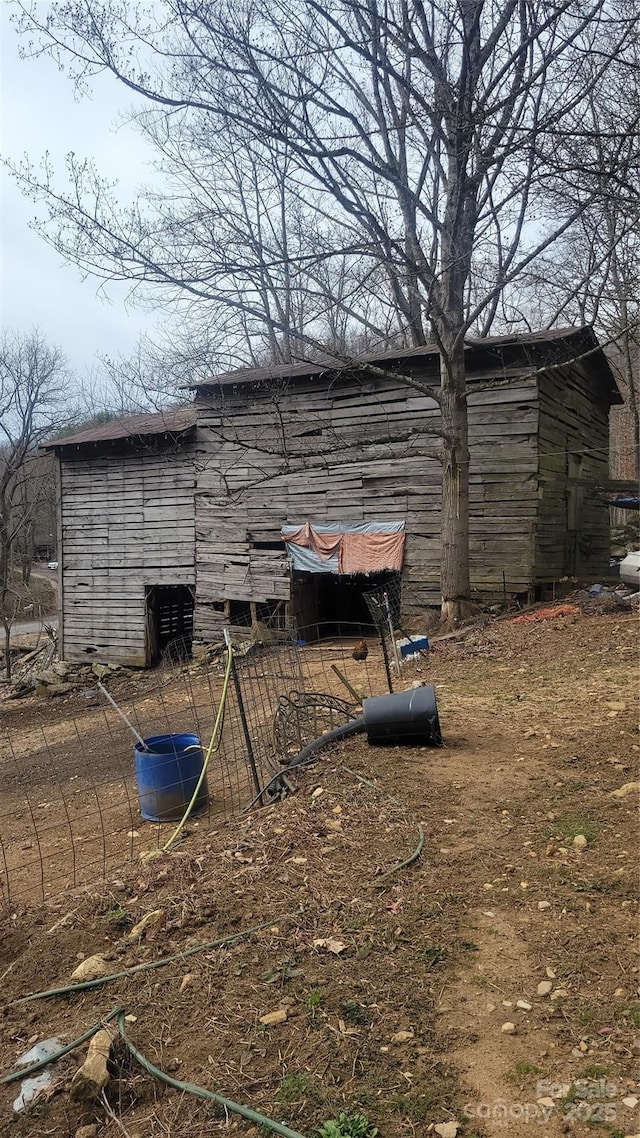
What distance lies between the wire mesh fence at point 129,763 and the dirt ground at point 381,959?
88cm

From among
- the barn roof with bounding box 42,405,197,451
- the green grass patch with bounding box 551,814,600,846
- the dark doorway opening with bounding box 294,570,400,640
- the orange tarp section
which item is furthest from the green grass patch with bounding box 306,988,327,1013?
the barn roof with bounding box 42,405,197,451

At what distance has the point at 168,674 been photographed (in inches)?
595

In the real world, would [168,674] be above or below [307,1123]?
below

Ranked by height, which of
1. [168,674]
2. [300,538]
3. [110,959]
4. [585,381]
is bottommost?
[168,674]

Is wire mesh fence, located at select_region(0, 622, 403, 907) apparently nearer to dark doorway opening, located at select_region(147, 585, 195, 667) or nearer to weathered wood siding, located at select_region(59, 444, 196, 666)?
dark doorway opening, located at select_region(147, 585, 195, 667)

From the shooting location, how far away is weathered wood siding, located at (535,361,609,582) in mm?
12867

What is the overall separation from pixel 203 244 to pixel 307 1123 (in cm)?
1013

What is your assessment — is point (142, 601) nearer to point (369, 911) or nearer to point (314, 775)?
point (314, 775)

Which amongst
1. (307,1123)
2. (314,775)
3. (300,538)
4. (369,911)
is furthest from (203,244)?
(307,1123)

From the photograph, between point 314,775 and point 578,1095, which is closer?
point 578,1095

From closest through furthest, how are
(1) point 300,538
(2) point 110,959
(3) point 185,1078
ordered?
(3) point 185,1078, (2) point 110,959, (1) point 300,538

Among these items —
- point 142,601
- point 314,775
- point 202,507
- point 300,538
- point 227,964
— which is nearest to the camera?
point 227,964

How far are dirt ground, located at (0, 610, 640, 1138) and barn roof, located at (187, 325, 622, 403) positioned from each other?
784 centimetres

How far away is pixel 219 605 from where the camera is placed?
643 inches
